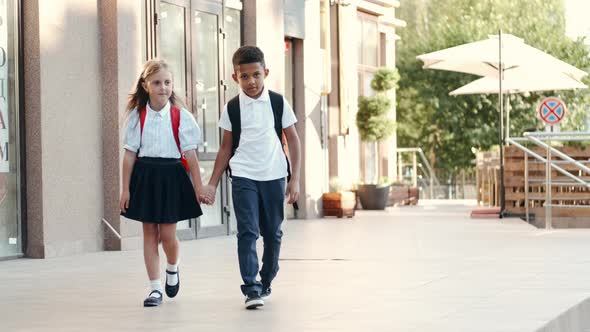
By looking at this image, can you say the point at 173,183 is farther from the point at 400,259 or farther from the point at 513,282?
the point at 400,259

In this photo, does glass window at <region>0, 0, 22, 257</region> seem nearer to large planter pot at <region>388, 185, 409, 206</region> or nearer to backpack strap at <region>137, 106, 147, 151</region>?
backpack strap at <region>137, 106, 147, 151</region>

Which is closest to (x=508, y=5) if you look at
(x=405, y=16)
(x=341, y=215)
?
(x=405, y=16)

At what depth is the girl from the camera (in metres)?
8.02

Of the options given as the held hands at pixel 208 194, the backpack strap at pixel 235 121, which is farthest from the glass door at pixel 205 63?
the held hands at pixel 208 194

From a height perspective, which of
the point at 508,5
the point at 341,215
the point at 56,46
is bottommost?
the point at 341,215

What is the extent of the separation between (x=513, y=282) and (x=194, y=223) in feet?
22.4

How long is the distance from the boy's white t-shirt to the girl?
11.1 inches

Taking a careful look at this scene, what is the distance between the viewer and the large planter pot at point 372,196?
2467 cm

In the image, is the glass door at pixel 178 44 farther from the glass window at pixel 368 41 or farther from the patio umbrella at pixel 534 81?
the glass window at pixel 368 41

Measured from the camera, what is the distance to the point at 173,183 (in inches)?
317

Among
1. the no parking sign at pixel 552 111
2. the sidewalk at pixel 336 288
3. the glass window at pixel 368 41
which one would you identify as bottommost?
the sidewalk at pixel 336 288

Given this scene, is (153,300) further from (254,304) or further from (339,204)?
(339,204)

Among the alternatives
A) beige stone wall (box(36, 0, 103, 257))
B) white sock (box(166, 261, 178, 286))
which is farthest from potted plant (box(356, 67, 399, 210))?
white sock (box(166, 261, 178, 286))

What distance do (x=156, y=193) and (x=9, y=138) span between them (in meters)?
4.52
